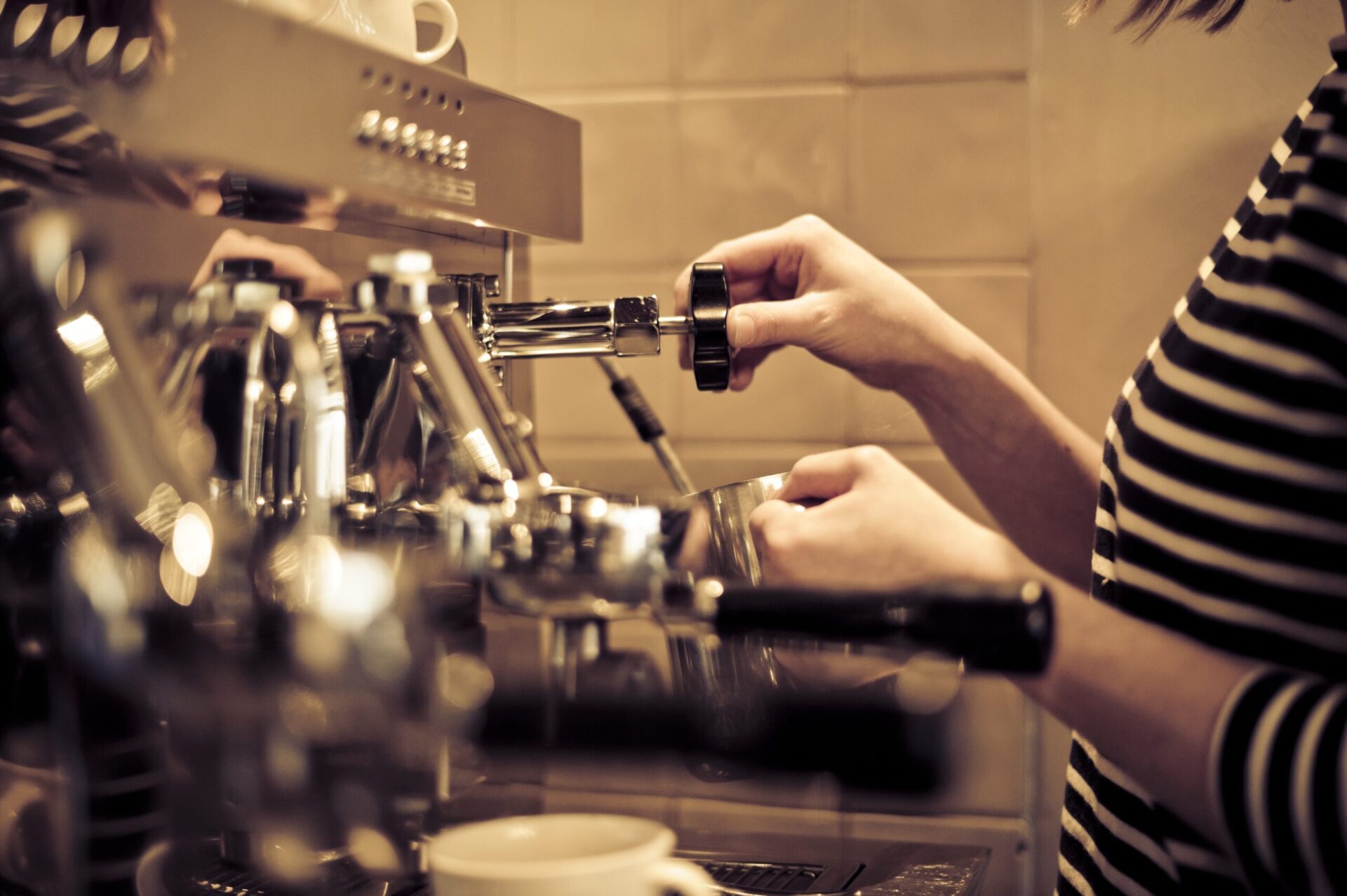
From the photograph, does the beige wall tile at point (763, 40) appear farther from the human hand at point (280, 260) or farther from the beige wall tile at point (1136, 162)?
the human hand at point (280, 260)

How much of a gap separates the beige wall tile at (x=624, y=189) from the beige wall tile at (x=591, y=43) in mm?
24

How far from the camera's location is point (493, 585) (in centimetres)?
34

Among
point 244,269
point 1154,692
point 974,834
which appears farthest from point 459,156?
point 974,834

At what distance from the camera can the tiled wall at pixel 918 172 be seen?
0.82 m

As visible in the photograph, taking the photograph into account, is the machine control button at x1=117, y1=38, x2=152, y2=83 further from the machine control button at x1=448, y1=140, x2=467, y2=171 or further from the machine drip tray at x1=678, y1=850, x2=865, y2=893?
the machine drip tray at x1=678, y1=850, x2=865, y2=893

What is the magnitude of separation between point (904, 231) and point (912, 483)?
515 mm

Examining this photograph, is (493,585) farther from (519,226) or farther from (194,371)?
(519,226)

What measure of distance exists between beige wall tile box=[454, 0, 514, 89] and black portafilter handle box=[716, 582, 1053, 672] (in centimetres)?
74

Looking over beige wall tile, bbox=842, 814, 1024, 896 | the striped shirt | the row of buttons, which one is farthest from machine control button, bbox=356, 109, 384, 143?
beige wall tile, bbox=842, 814, 1024, 896

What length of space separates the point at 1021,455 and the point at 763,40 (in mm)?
424

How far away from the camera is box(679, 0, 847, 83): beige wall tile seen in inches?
34.2

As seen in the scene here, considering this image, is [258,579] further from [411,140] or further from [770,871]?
[770,871]

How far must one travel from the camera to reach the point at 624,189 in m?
0.92

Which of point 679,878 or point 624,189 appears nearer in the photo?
point 679,878
